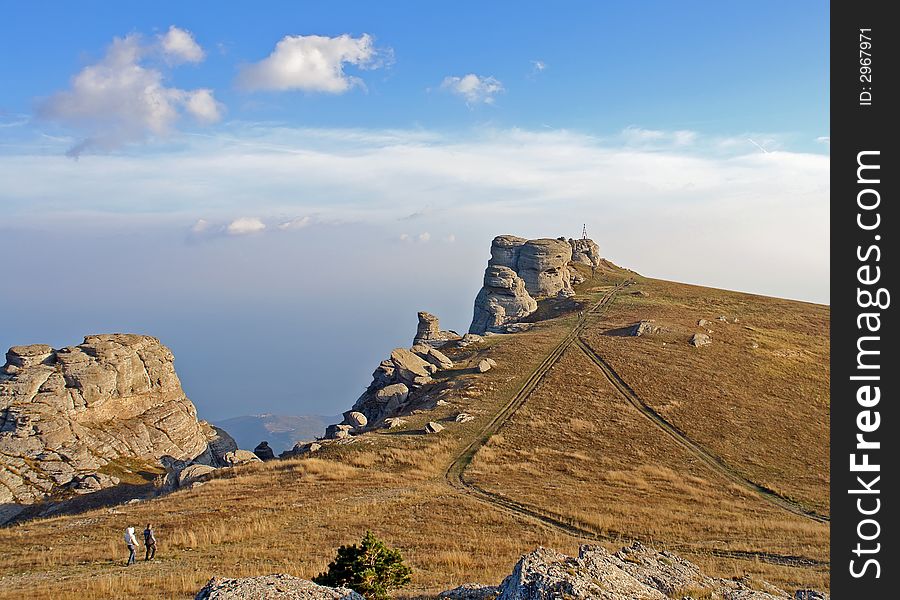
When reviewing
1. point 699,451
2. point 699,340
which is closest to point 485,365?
point 699,451

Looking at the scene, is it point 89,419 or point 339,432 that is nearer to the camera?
point 339,432

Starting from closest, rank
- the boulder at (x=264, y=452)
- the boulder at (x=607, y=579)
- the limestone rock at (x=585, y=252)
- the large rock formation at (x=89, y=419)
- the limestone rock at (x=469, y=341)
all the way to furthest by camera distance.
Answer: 1. the boulder at (x=607, y=579)
2. the large rock formation at (x=89, y=419)
3. the boulder at (x=264, y=452)
4. the limestone rock at (x=469, y=341)
5. the limestone rock at (x=585, y=252)

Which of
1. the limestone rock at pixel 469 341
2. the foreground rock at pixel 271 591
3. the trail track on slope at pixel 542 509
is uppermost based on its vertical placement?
the limestone rock at pixel 469 341

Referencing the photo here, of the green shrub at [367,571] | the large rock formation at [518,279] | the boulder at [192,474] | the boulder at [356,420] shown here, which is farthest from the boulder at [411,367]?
the green shrub at [367,571]

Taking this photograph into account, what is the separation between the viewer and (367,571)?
1402 cm

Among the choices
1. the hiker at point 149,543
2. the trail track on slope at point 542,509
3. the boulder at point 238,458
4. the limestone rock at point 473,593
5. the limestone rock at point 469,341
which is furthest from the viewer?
the limestone rock at point 469,341

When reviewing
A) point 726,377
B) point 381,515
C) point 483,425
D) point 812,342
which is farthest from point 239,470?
point 812,342

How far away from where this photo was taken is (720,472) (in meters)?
44.2

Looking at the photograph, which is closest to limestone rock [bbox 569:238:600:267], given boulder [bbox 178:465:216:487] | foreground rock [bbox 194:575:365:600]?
boulder [bbox 178:465:216:487]

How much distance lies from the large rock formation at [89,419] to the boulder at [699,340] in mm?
60780

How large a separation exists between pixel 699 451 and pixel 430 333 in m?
54.4

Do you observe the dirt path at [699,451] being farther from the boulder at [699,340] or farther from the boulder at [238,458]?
the boulder at [238,458]

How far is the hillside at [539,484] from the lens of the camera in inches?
944

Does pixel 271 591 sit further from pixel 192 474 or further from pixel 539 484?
Answer: pixel 192 474
